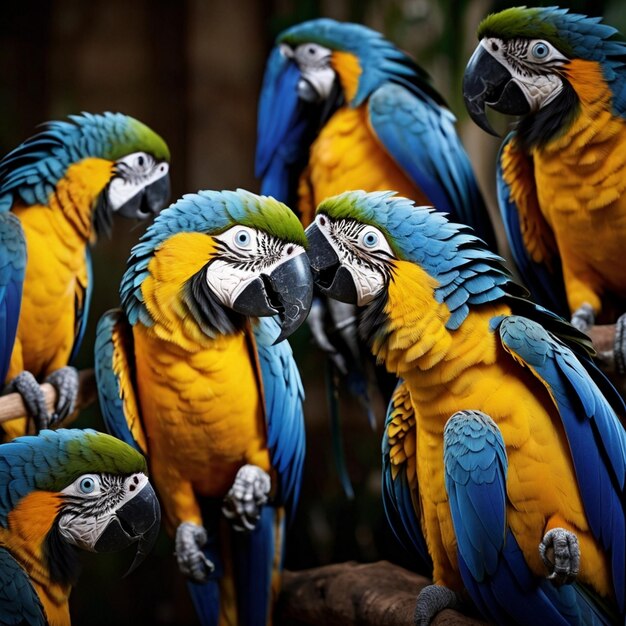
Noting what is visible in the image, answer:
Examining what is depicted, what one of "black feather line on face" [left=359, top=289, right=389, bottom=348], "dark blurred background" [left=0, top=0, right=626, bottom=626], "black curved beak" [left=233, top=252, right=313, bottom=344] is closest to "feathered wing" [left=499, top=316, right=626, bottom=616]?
"black feather line on face" [left=359, top=289, right=389, bottom=348]

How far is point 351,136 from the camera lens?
6.44 ft

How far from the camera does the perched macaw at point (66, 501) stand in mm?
1381

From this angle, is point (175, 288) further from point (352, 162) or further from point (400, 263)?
point (352, 162)

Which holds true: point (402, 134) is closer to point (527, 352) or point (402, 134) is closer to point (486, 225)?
point (486, 225)

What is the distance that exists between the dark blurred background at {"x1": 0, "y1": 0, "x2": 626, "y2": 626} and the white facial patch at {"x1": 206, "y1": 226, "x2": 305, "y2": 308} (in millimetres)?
1222

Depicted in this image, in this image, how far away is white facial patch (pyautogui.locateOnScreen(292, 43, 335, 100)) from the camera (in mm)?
2002

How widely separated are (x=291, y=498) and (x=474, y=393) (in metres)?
0.54

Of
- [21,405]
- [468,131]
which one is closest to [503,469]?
[21,405]

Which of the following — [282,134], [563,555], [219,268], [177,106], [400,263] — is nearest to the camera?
[563,555]

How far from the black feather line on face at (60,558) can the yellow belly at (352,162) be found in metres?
0.93

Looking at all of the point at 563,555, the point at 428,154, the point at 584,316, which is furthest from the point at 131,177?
the point at 563,555

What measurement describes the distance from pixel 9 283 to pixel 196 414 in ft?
1.47

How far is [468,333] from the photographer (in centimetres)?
138

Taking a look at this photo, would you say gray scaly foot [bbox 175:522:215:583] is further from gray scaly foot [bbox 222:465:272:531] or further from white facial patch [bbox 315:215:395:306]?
white facial patch [bbox 315:215:395:306]
